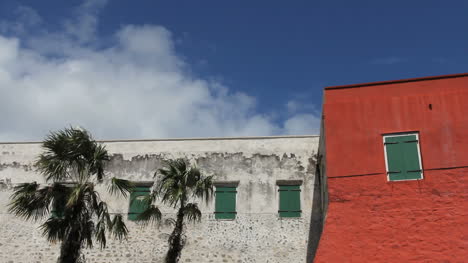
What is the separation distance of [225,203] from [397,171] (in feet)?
22.5

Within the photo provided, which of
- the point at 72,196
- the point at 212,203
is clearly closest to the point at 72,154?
the point at 72,196

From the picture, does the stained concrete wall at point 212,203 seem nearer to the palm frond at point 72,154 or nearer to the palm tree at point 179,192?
the palm tree at point 179,192

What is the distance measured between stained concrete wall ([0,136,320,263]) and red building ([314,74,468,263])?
4482 mm

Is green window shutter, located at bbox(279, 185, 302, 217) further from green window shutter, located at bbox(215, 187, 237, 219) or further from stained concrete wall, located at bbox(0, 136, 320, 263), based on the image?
green window shutter, located at bbox(215, 187, 237, 219)

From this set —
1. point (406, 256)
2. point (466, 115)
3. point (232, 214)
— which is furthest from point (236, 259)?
point (466, 115)

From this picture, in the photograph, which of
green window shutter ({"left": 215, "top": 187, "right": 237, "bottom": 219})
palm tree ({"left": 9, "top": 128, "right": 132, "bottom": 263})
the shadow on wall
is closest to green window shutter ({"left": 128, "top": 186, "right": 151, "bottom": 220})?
green window shutter ({"left": 215, "top": 187, "right": 237, "bottom": 219})

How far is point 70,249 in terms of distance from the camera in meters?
12.5

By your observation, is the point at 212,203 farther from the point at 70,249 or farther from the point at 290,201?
the point at 70,249

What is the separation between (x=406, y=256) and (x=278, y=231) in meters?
6.13

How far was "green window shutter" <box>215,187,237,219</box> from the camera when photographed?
1684 cm

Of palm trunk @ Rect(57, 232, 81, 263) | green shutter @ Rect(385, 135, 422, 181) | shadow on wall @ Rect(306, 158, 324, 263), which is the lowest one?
palm trunk @ Rect(57, 232, 81, 263)

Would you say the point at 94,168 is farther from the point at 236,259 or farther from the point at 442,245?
the point at 442,245

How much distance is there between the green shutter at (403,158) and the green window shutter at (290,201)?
5271 millimetres

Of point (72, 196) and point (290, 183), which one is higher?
point (290, 183)
